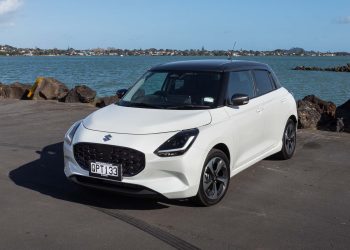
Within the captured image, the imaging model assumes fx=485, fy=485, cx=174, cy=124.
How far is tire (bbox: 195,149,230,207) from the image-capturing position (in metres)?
5.61

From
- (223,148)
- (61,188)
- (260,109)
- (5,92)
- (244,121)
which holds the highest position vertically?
(260,109)

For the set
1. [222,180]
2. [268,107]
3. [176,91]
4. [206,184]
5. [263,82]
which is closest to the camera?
[206,184]

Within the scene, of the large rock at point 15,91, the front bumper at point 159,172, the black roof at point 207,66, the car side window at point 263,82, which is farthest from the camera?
the large rock at point 15,91

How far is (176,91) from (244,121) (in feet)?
3.32

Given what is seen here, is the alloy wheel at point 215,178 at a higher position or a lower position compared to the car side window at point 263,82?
lower

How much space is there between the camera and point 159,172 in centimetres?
530

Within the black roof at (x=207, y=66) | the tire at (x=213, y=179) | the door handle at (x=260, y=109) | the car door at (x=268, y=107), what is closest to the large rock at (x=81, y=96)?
the black roof at (x=207, y=66)

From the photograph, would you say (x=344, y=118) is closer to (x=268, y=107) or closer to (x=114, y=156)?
(x=268, y=107)

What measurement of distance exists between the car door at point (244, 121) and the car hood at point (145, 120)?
1.75 ft

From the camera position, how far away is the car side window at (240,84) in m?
6.59

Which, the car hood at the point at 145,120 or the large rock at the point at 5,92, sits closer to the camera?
the car hood at the point at 145,120

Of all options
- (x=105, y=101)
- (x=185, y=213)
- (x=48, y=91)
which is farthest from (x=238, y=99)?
(x=48, y=91)

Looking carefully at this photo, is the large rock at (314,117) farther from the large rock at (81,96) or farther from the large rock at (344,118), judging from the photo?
the large rock at (81,96)

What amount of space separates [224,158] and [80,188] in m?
1.99
